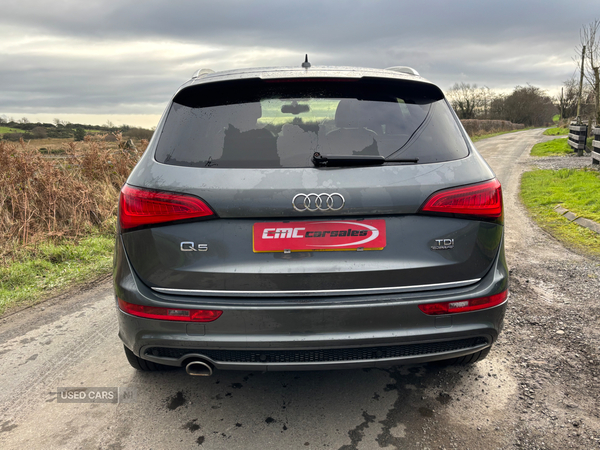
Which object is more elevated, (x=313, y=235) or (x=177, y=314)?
(x=313, y=235)

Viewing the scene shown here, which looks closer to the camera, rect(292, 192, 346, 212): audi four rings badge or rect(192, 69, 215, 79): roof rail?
rect(292, 192, 346, 212): audi four rings badge

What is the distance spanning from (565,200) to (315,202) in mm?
8609

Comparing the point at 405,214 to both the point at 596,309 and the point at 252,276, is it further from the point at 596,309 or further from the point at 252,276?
the point at 596,309

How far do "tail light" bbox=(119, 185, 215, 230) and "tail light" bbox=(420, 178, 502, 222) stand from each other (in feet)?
3.46

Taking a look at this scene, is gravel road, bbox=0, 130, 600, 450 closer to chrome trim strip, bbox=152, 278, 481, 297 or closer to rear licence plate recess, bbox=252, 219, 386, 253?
chrome trim strip, bbox=152, 278, 481, 297

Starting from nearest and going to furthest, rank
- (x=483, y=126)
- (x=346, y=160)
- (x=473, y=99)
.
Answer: (x=346, y=160) → (x=483, y=126) → (x=473, y=99)

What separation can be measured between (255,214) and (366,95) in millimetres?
942

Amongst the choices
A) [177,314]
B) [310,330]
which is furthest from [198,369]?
[310,330]

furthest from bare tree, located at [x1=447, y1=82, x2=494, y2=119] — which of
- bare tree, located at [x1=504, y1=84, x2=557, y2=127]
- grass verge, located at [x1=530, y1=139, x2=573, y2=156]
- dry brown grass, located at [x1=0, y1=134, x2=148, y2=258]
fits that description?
dry brown grass, located at [x1=0, y1=134, x2=148, y2=258]

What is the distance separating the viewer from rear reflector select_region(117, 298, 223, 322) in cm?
202

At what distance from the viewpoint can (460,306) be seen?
6.90ft

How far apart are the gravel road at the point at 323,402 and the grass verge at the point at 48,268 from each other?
49.1 inches

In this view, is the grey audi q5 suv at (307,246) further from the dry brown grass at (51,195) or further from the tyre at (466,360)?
the dry brown grass at (51,195)

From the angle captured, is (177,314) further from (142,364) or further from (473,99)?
(473,99)
